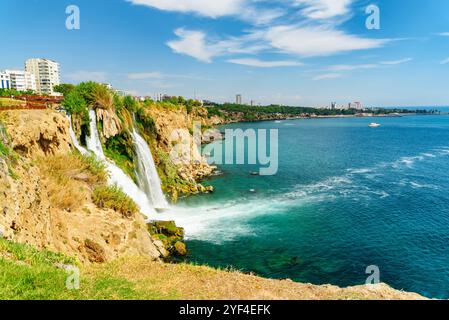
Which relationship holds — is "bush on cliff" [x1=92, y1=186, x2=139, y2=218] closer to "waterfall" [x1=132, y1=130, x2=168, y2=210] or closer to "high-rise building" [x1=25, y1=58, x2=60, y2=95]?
"waterfall" [x1=132, y1=130, x2=168, y2=210]

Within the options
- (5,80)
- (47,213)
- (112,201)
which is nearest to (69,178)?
(112,201)

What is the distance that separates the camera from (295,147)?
85312mm

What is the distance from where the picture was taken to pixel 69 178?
2042 cm

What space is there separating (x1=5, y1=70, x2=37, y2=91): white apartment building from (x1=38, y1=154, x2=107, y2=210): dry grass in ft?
431

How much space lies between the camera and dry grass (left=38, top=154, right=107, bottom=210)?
18.4m

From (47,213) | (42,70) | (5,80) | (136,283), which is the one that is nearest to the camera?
(136,283)

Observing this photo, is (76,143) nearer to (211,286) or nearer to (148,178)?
(148,178)

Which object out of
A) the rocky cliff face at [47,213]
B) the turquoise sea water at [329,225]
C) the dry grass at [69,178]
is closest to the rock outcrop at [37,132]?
the rocky cliff face at [47,213]

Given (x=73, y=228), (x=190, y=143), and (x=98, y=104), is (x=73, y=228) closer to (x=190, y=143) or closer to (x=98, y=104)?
(x=98, y=104)

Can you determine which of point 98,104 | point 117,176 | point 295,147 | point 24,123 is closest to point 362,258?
point 117,176


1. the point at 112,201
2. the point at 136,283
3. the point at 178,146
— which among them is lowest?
the point at 136,283

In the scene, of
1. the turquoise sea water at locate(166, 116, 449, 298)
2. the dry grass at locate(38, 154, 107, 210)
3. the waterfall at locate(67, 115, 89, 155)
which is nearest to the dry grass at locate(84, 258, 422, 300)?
the dry grass at locate(38, 154, 107, 210)

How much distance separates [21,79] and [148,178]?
434ft
